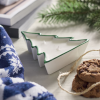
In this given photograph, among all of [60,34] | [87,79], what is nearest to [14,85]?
[87,79]

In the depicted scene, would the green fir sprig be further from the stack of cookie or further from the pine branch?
the stack of cookie

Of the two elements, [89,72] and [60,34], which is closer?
[89,72]

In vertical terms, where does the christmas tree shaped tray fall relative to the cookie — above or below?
above

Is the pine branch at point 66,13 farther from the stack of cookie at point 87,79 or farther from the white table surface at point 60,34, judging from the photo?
the stack of cookie at point 87,79

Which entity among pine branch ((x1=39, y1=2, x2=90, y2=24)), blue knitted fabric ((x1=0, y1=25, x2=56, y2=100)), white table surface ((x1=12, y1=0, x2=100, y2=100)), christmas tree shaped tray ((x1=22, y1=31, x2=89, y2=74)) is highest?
pine branch ((x1=39, y1=2, x2=90, y2=24))

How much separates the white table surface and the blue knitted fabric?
A: 68mm

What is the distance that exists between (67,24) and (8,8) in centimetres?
20

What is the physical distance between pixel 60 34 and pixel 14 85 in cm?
32

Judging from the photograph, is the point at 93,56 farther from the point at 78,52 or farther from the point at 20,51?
the point at 20,51

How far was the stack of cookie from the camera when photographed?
0.36 m

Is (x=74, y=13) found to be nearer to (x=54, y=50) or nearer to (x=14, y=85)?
(x=54, y=50)

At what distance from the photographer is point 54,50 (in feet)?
1.54

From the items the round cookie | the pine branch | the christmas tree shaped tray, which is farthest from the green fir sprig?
the round cookie

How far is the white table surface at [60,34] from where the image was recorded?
412 mm
